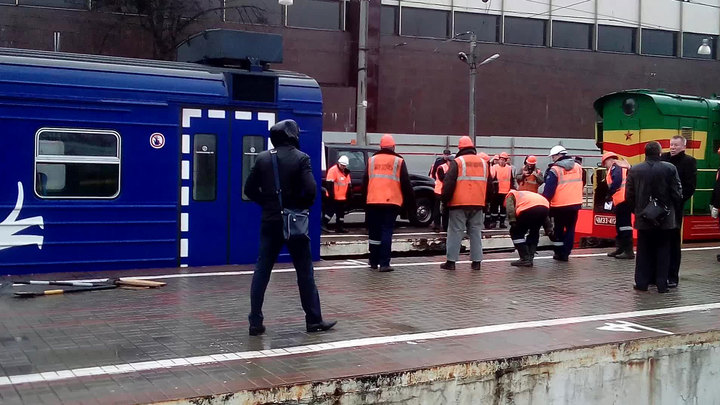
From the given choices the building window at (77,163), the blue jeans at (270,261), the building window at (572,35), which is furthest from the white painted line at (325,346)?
the building window at (572,35)

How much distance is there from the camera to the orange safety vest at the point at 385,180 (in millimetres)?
10570

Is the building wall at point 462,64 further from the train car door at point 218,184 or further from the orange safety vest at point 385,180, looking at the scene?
the orange safety vest at point 385,180

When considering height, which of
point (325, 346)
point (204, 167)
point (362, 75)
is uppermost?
point (362, 75)

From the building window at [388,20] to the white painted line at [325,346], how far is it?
87.5 ft

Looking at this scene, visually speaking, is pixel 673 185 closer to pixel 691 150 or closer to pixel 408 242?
pixel 408 242

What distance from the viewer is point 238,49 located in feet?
35.5

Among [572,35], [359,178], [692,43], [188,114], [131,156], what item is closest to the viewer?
[131,156]

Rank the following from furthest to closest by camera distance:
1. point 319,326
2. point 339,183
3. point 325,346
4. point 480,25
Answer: point 480,25 < point 339,183 < point 319,326 < point 325,346

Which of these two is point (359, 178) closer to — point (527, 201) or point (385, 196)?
point (527, 201)

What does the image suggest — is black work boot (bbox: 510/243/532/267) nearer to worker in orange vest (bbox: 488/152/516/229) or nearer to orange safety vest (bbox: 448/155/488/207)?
orange safety vest (bbox: 448/155/488/207)

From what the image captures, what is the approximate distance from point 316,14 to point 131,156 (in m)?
24.1

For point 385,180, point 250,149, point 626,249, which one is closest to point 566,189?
point 626,249

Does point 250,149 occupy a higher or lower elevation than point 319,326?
higher

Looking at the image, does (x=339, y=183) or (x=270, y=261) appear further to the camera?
(x=339, y=183)
